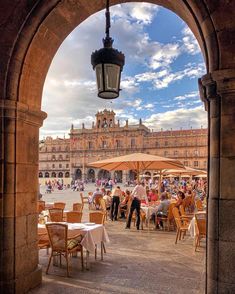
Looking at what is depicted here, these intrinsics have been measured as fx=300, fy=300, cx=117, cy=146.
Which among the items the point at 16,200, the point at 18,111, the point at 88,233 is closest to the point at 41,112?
the point at 18,111

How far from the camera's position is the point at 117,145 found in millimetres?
72688

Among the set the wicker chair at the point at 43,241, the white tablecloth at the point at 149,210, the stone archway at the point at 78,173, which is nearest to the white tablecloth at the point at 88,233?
the wicker chair at the point at 43,241

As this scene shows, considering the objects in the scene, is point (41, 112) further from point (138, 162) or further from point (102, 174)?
point (102, 174)

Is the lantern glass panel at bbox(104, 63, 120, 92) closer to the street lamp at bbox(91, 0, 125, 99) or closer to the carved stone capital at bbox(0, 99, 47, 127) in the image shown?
the street lamp at bbox(91, 0, 125, 99)

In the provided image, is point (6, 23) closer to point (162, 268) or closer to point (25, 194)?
point (25, 194)

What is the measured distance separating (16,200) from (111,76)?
191cm

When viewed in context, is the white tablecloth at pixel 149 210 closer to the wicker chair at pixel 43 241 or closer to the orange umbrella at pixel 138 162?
the orange umbrella at pixel 138 162

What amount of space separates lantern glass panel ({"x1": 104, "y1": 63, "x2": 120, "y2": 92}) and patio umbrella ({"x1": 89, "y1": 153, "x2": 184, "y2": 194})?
551 centimetres

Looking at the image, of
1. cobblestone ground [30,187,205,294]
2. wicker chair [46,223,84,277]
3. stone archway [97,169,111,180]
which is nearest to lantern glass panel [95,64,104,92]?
wicker chair [46,223,84,277]

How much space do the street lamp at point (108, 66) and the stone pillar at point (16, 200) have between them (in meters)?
1.22

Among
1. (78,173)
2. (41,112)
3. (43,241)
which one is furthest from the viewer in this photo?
(78,173)

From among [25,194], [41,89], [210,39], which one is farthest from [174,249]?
[210,39]

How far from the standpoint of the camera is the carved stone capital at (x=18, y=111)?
362 centimetres

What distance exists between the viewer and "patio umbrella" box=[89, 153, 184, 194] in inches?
341
